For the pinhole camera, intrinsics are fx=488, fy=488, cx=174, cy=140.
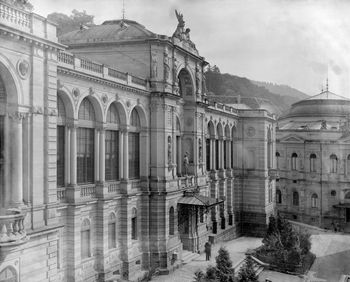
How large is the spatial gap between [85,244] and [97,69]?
1039 cm

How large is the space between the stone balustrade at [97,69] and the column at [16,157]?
6.47 m

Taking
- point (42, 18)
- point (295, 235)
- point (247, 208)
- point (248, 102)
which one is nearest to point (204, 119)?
point (295, 235)

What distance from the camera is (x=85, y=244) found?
93.7 ft

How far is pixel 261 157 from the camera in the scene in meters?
56.0

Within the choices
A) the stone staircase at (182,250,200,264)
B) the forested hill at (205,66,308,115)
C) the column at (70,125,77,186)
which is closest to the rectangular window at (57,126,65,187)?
the column at (70,125,77,186)

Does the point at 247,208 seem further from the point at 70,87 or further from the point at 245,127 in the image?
the point at 70,87

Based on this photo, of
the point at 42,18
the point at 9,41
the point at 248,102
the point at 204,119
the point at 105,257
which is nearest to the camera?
the point at 9,41

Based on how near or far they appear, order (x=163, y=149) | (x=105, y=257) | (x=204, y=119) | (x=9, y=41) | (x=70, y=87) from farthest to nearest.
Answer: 1. (x=204, y=119)
2. (x=163, y=149)
3. (x=105, y=257)
4. (x=70, y=87)
5. (x=9, y=41)

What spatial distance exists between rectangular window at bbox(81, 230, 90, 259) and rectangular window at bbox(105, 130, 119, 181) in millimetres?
4132

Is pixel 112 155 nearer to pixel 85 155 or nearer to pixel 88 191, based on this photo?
pixel 85 155

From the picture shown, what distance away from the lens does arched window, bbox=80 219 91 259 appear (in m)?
28.2

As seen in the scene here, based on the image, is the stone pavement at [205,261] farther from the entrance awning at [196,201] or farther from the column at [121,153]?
the column at [121,153]

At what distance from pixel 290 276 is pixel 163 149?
13.9 meters

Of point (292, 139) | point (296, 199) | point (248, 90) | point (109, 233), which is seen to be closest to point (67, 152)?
point (109, 233)
